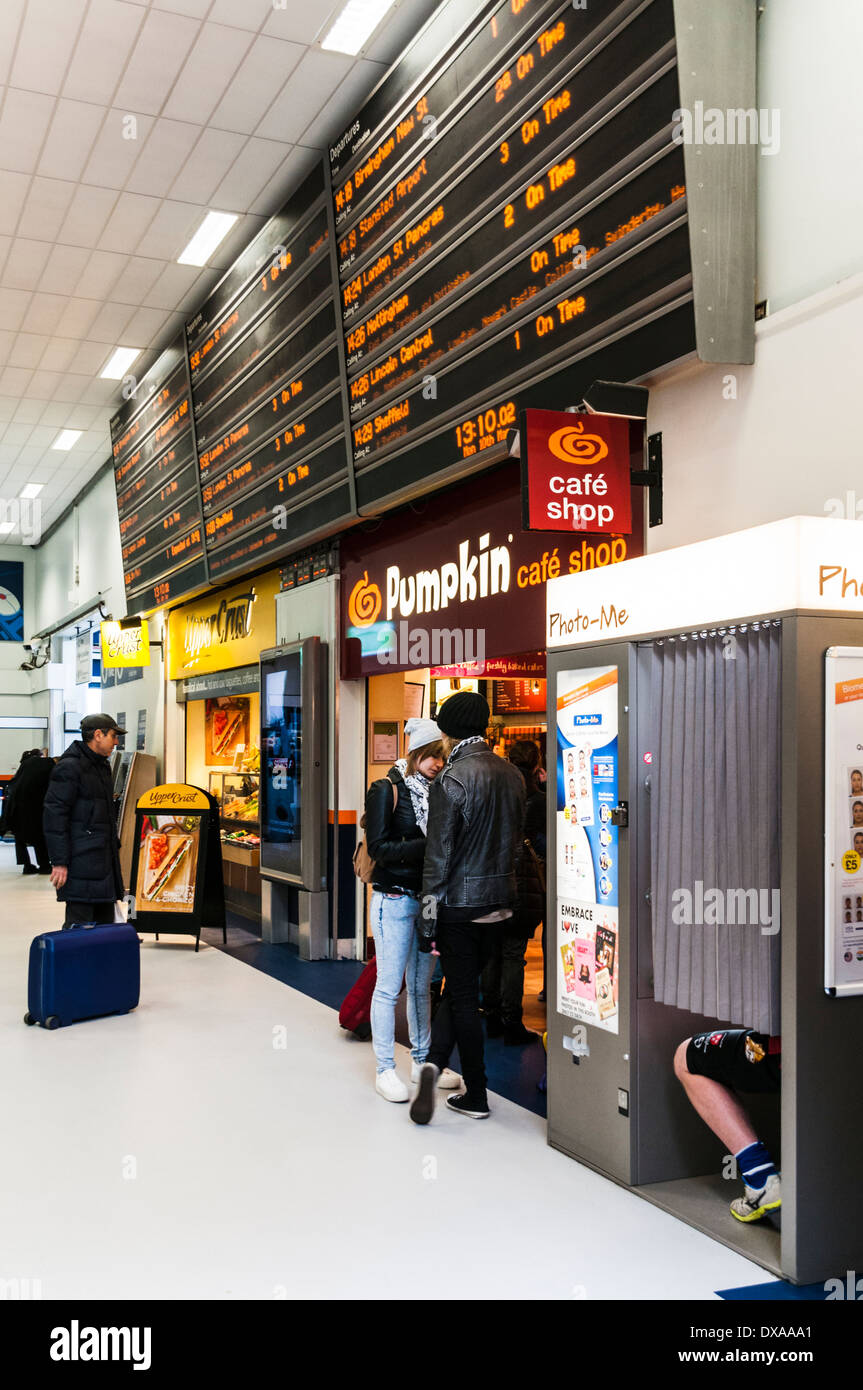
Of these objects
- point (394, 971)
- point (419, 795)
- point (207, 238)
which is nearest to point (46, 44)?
point (207, 238)

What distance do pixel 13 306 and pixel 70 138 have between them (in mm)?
2808

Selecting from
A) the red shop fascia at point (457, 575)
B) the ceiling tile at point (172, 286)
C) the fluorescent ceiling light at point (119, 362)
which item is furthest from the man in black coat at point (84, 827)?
the fluorescent ceiling light at point (119, 362)

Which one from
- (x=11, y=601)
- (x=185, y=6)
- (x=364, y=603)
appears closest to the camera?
(x=185, y=6)

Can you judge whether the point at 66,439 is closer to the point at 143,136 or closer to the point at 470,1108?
the point at 143,136

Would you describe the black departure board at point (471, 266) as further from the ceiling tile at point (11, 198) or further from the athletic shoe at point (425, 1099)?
the athletic shoe at point (425, 1099)

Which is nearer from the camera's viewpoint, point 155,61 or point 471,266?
point 471,266

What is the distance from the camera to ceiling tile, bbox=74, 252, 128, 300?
8.49m

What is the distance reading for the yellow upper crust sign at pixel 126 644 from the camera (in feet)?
42.5

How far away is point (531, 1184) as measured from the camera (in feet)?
12.3

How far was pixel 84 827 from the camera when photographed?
6.53 meters

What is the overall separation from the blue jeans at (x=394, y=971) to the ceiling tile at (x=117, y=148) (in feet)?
16.1

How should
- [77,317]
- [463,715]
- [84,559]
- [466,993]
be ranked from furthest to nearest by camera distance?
1. [84,559]
2. [77,317]
3. [463,715]
4. [466,993]

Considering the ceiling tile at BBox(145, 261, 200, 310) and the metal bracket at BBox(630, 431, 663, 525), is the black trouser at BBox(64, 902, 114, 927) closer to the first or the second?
the metal bracket at BBox(630, 431, 663, 525)

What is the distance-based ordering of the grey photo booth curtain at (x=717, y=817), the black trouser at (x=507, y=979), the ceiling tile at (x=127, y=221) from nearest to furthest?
the grey photo booth curtain at (x=717, y=817)
the black trouser at (x=507, y=979)
the ceiling tile at (x=127, y=221)
